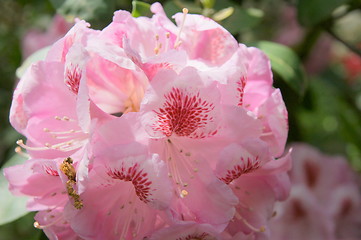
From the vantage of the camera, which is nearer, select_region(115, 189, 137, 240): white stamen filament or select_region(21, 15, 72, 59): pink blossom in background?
select_region(115, 189, 137, 240): white stamen filament

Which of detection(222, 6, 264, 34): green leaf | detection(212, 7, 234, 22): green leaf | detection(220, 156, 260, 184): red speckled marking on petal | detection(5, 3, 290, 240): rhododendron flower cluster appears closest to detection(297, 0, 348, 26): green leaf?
detection(222, 6, 264, 34): green leaf

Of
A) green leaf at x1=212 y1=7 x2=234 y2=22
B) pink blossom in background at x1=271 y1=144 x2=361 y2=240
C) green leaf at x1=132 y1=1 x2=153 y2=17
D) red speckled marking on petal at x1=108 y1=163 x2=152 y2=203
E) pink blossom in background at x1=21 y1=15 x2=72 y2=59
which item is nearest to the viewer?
red speckled marking on petal at x1=108 y1=163 x2=152 y2=203

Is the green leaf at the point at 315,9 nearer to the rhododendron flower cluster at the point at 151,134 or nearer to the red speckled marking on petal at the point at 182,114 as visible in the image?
the rhododendron flower cluster at the point at 151,134

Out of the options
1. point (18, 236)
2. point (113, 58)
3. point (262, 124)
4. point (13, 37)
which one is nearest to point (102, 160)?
point (113, 58)

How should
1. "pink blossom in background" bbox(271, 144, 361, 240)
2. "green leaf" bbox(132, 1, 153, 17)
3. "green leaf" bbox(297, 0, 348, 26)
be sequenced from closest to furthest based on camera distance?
"green leaf" bbox(132, 1, 153, 17)
"green leaf" bbox(297, 0, 348, 26)
"pink blossom in background" bbox(271, 144, 361, 240)

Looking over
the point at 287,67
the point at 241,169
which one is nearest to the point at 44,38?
the point at 287,67

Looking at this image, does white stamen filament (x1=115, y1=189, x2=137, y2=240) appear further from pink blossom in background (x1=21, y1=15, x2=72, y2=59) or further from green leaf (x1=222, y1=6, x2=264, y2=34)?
pink blossom in background (x1=21, y1=15, x2=72, y2=59)

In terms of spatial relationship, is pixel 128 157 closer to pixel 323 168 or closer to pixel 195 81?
pixel 195 81
